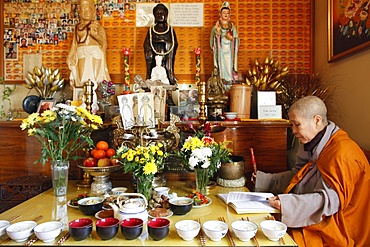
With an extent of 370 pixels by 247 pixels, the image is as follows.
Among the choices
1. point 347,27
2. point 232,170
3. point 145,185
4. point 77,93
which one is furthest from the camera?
point 77,93

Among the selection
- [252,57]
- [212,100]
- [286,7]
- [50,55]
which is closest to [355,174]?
[212,100]

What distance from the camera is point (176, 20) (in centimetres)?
312

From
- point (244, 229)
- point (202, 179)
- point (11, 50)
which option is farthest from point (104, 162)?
point (11, 50)

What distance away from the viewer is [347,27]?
2332mm

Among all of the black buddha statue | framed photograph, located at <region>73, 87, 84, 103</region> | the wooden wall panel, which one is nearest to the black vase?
framed photograph, located at <region>73, 87, 84, 103</region>

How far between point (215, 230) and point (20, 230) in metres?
0.81

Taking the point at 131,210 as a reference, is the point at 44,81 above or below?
above

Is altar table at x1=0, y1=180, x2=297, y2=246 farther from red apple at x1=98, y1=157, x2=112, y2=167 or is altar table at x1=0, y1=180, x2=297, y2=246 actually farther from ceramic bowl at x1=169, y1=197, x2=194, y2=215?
red apple at x1=98, y1=157, x2=112, y2=167

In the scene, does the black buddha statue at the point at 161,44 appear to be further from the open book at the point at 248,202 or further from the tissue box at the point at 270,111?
the open book at the point at 248,202

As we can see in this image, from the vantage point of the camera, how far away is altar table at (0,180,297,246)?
1.17 metres

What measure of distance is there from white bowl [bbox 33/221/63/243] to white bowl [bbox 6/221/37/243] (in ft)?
0.11

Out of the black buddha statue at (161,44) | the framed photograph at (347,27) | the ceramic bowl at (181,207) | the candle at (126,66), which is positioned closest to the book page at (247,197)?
the ceramic bowl at (181,207)

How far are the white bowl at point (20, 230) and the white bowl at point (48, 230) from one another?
0.11 feet

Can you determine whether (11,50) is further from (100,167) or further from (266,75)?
(266,75)
